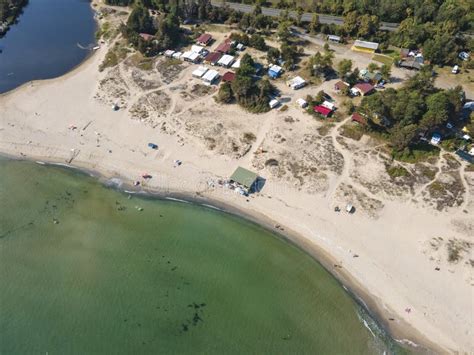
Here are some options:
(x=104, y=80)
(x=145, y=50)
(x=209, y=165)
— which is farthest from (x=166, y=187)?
(x=145, y=50)

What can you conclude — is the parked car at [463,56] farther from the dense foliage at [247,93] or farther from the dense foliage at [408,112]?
the dense foliage at [247,93]

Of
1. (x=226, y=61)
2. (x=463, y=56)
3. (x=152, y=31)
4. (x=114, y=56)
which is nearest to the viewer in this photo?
(x=226, y=61)

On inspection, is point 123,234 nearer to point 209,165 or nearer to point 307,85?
point 209,165

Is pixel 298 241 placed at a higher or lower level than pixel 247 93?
lower

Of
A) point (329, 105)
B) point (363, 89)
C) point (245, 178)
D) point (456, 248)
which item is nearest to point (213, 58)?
point (329, 105)

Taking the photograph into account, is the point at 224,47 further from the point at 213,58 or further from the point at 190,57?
the point at 190,57

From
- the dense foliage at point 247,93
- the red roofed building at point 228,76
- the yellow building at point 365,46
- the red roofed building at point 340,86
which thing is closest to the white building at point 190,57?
the red roofed building at point 228,76

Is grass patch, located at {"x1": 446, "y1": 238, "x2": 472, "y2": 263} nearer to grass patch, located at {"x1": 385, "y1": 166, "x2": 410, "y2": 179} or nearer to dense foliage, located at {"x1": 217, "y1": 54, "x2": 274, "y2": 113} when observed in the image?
grass patch, located at {"x1": 385, "y1": 166, "x2": 410, "y2": 179}
